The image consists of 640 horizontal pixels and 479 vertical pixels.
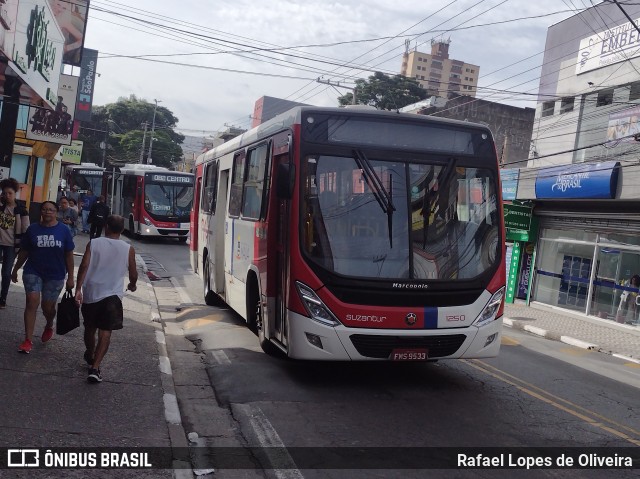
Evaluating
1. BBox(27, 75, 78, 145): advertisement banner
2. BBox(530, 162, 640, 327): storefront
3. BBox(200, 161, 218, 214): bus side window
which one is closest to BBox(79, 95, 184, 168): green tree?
BBox(27, 75, 78, 145): advertisement banner

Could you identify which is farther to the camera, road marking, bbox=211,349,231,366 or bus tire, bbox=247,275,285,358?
road marking, bbox=211,349,231,366

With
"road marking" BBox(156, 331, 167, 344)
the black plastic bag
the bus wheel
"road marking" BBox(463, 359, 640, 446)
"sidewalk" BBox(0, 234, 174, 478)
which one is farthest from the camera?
"road marking" BBox(156, 331, 167, 344)

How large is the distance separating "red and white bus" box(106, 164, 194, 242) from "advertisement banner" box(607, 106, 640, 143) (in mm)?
16665

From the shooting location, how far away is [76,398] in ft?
19.5

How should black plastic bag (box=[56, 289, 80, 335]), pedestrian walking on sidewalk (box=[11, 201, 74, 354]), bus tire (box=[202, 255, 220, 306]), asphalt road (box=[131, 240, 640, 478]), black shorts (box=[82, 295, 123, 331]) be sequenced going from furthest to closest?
bus tire (box=[202, 255, 220, 306]) < pedestrian walking on sidewalk (box=[11, 201, 74, 354]) < black plastic bag (box=[56, 289, 80, 335]) < black shorts (box=[82, 295, 123, 331]) < asphalt road (box=[131, 240, 640, 478])

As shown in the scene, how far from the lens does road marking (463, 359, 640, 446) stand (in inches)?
261

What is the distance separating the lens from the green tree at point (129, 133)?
228 feet

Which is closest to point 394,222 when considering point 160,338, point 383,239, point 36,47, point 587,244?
point 383,239

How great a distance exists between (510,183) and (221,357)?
16.4 m

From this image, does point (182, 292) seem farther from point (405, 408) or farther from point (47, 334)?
point (405, 408)

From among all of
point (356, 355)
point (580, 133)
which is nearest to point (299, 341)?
point (356, 355)

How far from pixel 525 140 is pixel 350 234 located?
127 feet

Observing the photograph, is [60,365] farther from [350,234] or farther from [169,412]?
[350,234]

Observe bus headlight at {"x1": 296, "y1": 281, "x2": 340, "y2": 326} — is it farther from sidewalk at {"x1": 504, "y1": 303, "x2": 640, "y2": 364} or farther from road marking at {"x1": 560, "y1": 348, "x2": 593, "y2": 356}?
sidewalk at {"x1": 504, "y1": 303, "x2": 640, "y2": 364}
